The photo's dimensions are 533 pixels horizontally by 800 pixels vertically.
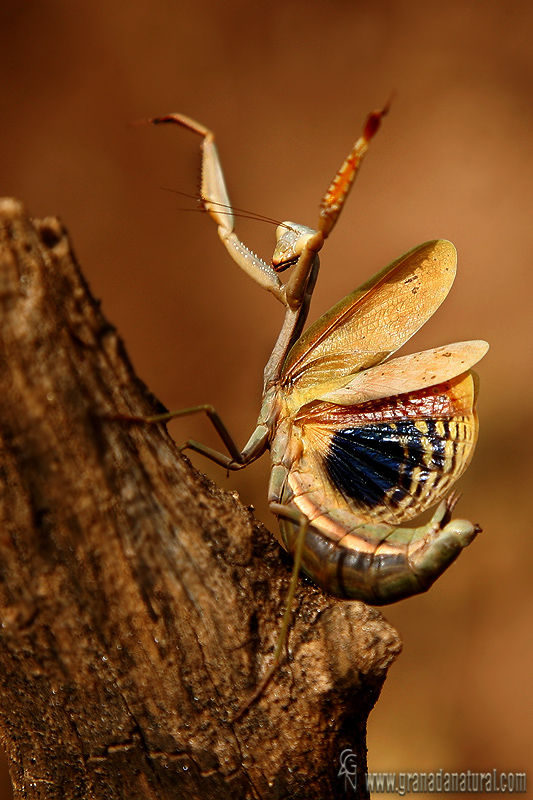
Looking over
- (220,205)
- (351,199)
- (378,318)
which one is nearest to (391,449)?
(378,318)

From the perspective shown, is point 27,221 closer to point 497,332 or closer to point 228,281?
point 228,281

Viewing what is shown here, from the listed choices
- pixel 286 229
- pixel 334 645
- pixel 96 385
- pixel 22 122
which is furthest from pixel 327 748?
pixel 22 122

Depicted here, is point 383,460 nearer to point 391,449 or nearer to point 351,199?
point 391,449

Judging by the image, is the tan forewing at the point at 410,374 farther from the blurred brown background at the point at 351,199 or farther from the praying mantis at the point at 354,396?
the blurred brown background at the point at 351,199

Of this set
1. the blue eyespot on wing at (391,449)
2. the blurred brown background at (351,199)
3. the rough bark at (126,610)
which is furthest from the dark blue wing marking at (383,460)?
the blurred brown background at (351,199)

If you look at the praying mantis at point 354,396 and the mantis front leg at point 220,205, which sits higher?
the mantis front leg at point 220,205

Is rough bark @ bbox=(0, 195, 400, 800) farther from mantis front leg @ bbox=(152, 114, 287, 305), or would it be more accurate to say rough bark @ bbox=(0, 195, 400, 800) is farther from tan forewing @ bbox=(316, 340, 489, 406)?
mantis front leg @ bbox=(152, 114, 287, 305)

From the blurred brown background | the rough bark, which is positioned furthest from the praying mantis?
the blurred brown background

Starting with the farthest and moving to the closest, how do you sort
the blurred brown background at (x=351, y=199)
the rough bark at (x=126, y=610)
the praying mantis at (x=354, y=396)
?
the blurred brown background at (x=351, y=199)
the praying mantis at (x=354, y=396)
the rough bark at (x=126, y=610)

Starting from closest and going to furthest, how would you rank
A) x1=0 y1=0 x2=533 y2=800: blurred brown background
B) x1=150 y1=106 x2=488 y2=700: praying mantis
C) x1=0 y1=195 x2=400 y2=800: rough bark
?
1. x1=0 y1=195 x2=400 y2=800: rough bark
2. x1=150 y1=106 x2=488 y2=700: praying mantis
3. x1=0 y1=0 x2=533 y2=800: blurred brown background
